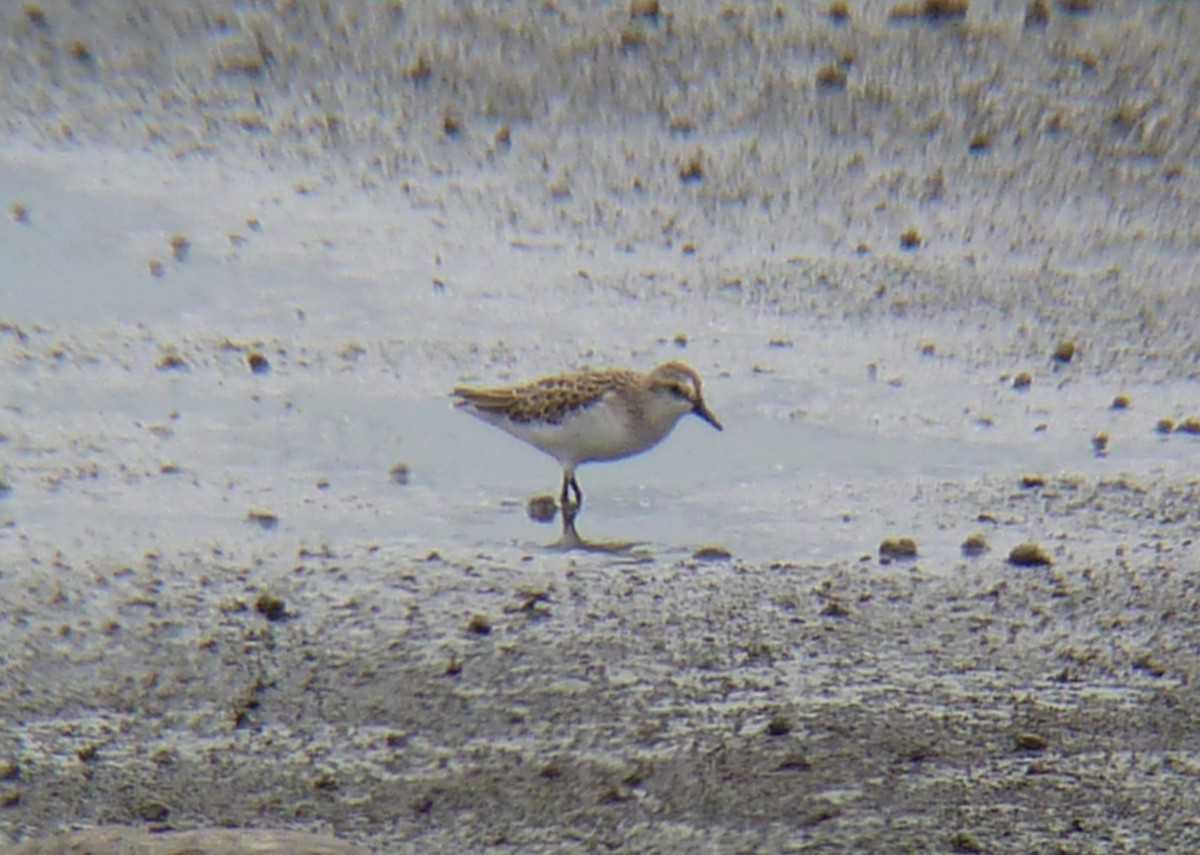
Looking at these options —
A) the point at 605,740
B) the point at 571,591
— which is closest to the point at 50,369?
the point at 571,591

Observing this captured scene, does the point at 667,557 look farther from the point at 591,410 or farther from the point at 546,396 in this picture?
the point at 546,396

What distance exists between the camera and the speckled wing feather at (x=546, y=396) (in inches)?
355

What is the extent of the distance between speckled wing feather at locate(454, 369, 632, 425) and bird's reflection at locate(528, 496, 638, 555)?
0.34 m

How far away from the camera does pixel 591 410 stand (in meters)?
8.88

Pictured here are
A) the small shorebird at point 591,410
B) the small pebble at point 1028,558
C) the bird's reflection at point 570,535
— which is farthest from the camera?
the small shorebird at point 591,410

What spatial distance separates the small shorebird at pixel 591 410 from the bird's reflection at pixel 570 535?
0.15 feet

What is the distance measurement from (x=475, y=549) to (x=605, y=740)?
1.59m

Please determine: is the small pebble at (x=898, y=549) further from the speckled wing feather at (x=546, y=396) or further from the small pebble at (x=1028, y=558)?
the speckled wing feather at (x=546, y=396)

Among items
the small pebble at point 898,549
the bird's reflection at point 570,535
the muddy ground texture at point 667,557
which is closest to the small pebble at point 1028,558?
the muddy ground texture at point 667,557

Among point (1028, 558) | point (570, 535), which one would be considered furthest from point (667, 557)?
point (1028, 558)

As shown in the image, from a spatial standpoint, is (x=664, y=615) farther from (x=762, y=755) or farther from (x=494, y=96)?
(x=494, y=96)

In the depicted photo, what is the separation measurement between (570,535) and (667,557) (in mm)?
419

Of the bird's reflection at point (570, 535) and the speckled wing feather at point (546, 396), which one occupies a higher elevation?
the speckled wing feather at point (546, 396)

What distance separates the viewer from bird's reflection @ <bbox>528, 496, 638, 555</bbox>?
8188 mm
